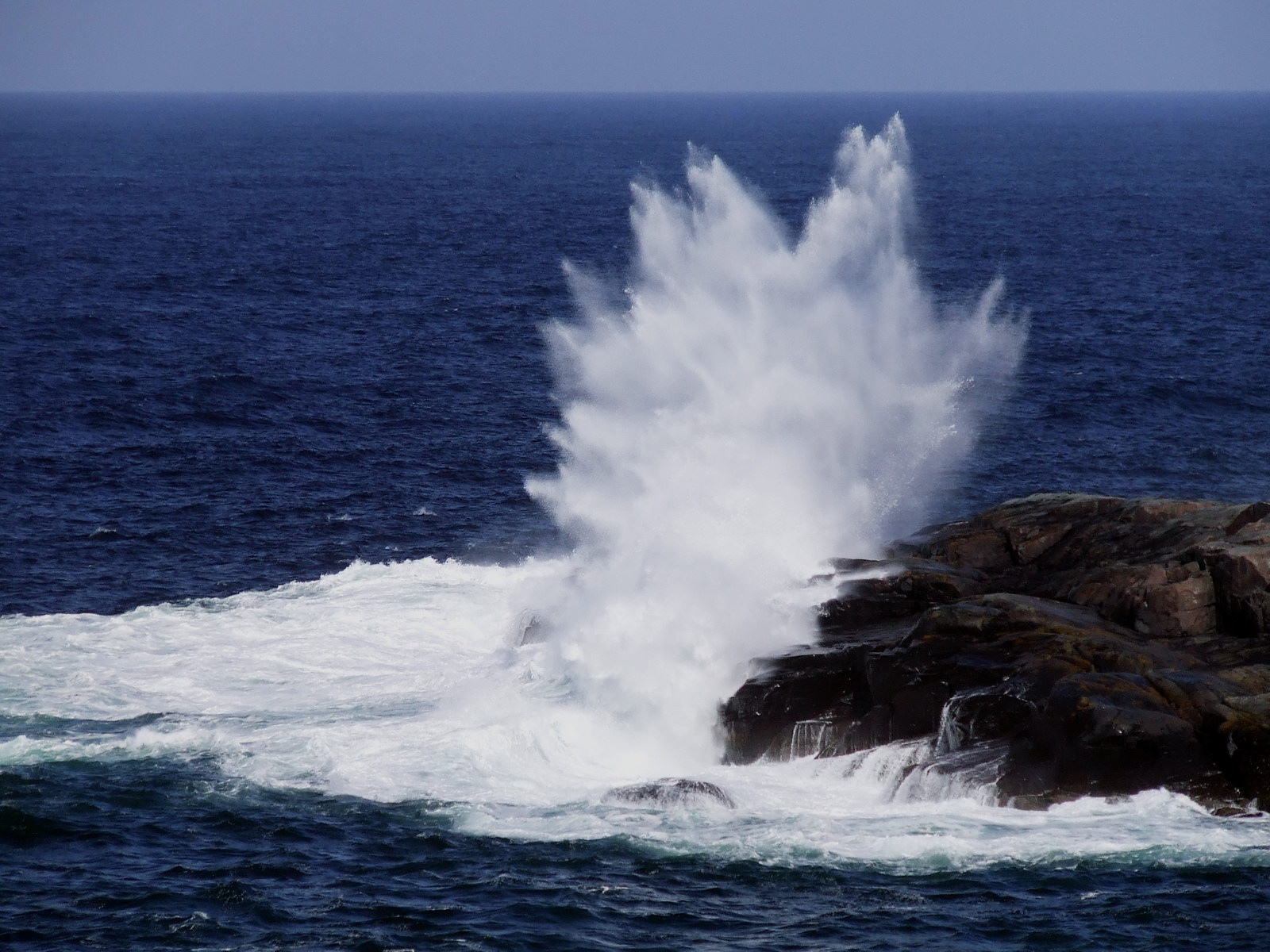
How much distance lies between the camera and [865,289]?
5909cm

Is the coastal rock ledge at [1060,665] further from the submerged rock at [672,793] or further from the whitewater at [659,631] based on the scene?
the submerged rock at [672,793]

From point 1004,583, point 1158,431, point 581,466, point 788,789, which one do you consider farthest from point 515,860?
point 1158,431

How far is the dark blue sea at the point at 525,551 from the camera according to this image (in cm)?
2834

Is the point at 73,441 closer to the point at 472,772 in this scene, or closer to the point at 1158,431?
the point at 472,772

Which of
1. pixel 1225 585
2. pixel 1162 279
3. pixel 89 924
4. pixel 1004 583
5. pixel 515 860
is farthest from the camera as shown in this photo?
pixel 1162 279

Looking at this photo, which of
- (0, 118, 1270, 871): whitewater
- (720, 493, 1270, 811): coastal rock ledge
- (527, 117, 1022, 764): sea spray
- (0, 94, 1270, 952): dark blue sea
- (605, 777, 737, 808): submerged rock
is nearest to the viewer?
(0, 94, 1270, 952): dark blue sea

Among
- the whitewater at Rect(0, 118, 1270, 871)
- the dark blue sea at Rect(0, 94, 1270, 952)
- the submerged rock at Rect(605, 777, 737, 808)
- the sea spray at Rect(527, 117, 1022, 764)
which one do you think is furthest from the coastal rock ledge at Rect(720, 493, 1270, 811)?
the submerged rock at Rect(605, 777, 737, 808)

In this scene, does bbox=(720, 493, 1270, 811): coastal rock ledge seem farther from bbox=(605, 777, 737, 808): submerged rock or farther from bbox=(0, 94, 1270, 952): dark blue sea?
bbox=(605, 777, 737, 808): submerged rock

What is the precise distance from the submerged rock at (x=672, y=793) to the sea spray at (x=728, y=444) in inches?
108

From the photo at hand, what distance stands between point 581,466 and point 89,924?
2451cm

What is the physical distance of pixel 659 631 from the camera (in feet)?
126

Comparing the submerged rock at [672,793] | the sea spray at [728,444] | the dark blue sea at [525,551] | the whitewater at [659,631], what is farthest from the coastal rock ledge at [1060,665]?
the submerged rock at [672,793]

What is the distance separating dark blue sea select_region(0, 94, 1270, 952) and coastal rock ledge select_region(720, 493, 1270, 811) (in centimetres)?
89

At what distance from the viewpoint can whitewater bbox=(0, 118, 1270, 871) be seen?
31.1 metres
